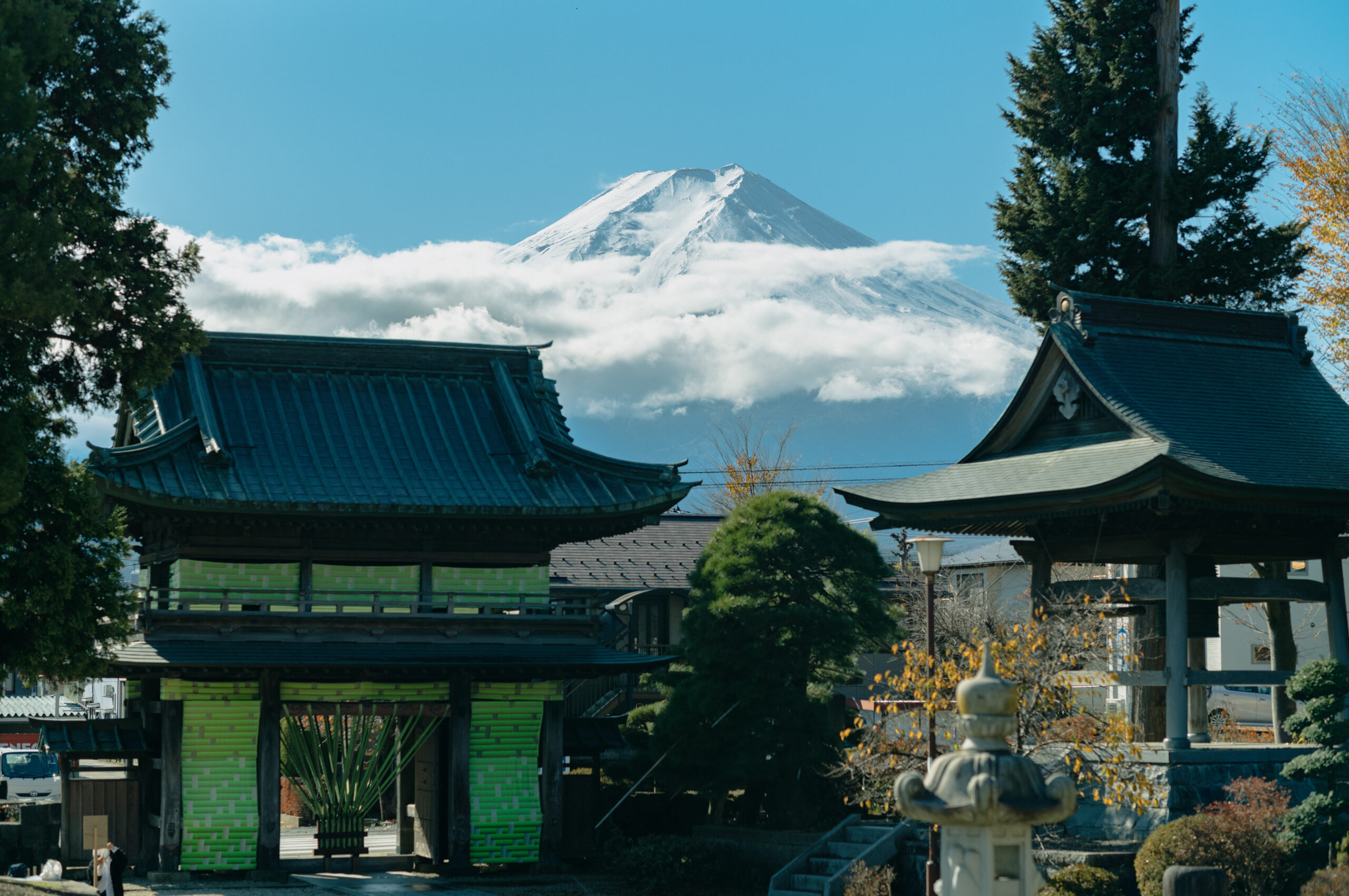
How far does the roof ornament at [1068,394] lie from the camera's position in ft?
69.9

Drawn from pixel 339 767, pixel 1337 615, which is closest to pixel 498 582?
pixel 339 767

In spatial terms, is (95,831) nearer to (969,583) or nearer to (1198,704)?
(1198,704)

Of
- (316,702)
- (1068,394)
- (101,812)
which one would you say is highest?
(1068,394)

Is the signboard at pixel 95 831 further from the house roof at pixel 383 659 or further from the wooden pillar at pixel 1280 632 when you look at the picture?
the wooden pillar at pixel 1280 632

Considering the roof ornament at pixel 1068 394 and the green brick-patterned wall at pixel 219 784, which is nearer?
the roof ornament at pixel 1068 394

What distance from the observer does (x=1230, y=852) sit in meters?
17.2

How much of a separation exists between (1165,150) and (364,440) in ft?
53.9

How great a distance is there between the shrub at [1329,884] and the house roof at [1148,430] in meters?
4.85

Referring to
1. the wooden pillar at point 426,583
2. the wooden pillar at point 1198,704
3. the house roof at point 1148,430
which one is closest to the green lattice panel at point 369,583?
Answer: the wooden pillar at point 426,583

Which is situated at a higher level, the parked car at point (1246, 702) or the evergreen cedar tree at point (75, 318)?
the evergreen cedar tree at point (75, 318)

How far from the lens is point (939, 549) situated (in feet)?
55.8

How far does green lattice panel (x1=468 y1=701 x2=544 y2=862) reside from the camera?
2547 centimetres

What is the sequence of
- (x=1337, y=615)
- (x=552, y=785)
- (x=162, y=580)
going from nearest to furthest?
1. (x=1337, y=615)
2. (x=552, y=785)
3. (x=162, y=580)

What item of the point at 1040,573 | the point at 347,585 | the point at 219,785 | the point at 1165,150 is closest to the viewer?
the point at 1040,573
